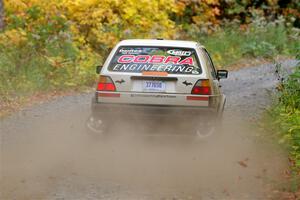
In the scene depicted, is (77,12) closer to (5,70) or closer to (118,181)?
(5,70)

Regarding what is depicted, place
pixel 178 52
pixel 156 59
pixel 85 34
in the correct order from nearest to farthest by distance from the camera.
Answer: pixel 156 59
pixel 178 52
pixel 85 34

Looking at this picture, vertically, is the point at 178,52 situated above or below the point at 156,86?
above

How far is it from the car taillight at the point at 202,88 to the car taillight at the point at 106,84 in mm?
1192

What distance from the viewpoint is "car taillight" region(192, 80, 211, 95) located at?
31.4 ft

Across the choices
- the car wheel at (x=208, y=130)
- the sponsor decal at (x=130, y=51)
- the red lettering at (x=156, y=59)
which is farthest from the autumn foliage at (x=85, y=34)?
the car wheel at (x=208, y=130)

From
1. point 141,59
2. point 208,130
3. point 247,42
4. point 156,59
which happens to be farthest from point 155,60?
point 247,42

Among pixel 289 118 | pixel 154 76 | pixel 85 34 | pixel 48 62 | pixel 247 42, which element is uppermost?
pixel 154 76

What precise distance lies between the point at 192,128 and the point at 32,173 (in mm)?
2492

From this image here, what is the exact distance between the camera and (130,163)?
9.07 meters

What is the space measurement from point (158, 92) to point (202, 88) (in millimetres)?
647

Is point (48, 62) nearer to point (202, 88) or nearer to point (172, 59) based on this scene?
point (172, 59)

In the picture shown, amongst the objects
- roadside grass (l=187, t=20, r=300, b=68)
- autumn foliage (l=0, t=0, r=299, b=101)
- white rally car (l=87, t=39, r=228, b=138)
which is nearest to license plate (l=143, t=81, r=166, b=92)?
white rally car (l=87, t=39, r=228, b=138)

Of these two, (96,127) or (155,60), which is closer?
(155,60)

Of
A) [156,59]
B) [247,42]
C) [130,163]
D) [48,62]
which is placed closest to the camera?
[130,163]
